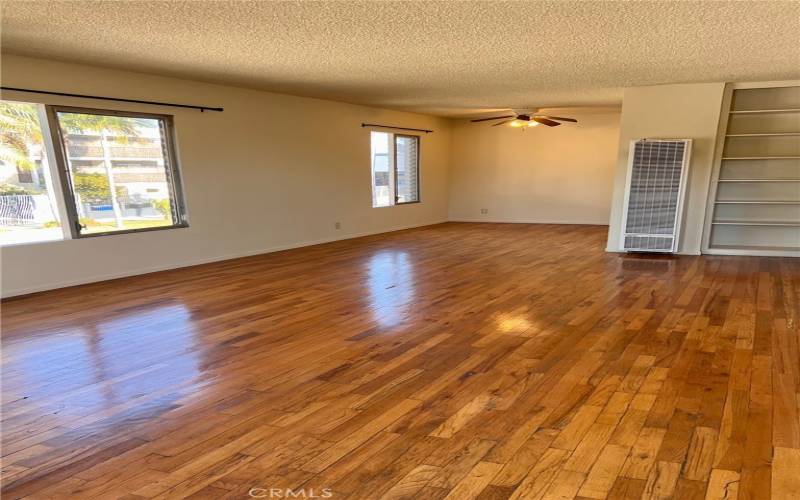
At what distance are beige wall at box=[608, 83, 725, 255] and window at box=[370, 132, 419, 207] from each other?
3.94 metres

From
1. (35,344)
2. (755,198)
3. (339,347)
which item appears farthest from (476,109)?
(35,344)

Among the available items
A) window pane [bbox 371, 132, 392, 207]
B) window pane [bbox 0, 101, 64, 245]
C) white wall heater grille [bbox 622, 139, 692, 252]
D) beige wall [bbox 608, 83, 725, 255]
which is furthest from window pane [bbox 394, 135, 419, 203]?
window pane [bbox 0, 101, 64, 245]

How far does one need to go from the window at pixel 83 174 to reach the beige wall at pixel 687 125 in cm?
562

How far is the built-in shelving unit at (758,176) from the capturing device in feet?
18.1

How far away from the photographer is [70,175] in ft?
14.8

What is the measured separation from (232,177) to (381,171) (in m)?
3.10

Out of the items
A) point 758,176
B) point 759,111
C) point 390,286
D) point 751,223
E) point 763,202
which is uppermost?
point 759,111

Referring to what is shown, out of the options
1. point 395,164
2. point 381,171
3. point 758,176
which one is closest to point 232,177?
point 381,171

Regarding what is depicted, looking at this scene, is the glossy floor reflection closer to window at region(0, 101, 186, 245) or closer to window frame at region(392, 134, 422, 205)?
window at region(0, 101, 186, 245)

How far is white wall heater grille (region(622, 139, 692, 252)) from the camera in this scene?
5.48 m

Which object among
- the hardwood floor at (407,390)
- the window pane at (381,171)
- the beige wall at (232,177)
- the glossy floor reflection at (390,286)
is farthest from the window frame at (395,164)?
the hardwood floor at (407,390)

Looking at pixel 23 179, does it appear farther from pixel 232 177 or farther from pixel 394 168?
pixel 394 168

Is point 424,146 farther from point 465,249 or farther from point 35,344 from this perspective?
point 35,344

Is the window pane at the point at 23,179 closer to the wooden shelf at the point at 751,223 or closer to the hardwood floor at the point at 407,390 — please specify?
the hardwood floor at the point at 407,390
